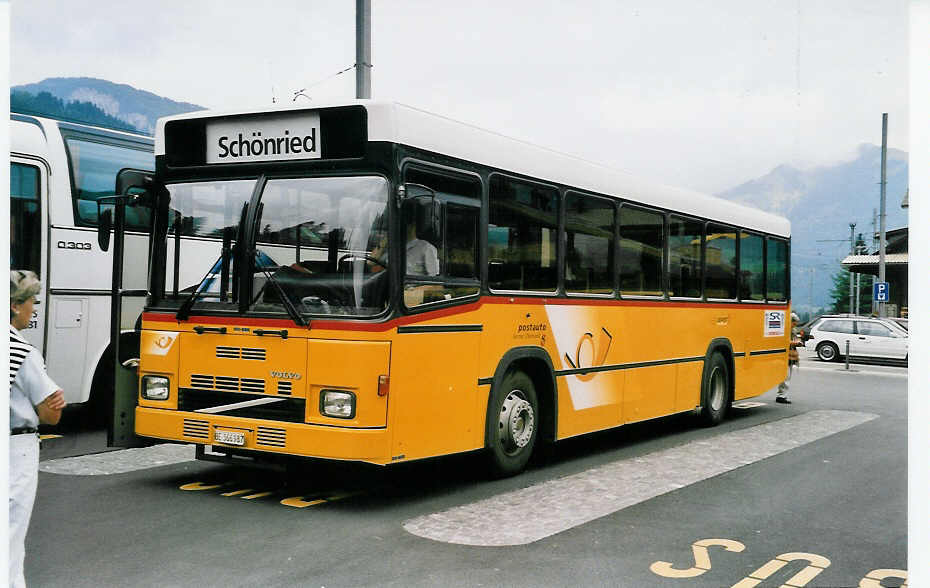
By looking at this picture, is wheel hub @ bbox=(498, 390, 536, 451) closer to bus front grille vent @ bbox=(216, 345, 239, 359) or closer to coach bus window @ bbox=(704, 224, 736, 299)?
bus front grille vent @ bbox=(216, 345, 239, 359)

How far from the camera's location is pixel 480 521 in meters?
7.34

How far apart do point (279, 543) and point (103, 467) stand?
3.51m

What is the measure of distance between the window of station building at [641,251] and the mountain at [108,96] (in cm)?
898

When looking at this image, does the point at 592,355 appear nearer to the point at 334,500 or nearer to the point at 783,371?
the point at 334,500

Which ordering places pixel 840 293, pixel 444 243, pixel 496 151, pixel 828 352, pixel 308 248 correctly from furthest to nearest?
1. pixel 840 293
2. pixel 828 352
3. pixel 496 151
4. pixel 444 243
5. pixel 308 248

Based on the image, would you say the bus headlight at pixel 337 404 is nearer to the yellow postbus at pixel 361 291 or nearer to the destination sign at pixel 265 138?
the yellow postbus at pixel 361 291

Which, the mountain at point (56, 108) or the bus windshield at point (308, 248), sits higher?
the mountain at point (56, 108)

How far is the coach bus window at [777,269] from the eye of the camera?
15469mm

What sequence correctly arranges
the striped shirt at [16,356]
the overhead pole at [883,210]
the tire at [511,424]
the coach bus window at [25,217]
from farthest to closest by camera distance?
the overhead pole at [883,210] < the coach bus window at [25,217] < the tire at [511,424] < the striped shirt at [16,356]

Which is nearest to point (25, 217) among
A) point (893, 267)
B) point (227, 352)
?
point (227, 352)

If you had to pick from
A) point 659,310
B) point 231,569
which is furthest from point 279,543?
point 659,310

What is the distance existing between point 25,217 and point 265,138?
4.53 metres

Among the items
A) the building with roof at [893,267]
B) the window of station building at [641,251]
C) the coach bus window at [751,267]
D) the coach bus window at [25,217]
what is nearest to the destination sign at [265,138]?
the coach bus window at [25,217]

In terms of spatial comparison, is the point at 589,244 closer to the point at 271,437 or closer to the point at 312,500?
the point at 312,500
